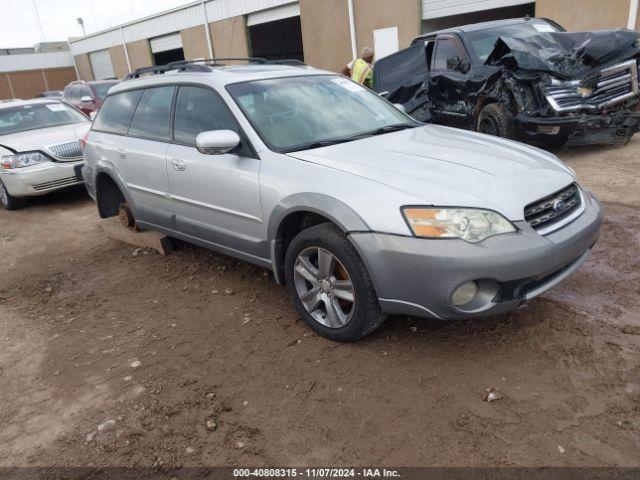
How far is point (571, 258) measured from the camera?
9.45ft

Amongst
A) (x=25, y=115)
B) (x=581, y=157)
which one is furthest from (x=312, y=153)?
(x=25, y=115)

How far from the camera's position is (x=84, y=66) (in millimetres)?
33531

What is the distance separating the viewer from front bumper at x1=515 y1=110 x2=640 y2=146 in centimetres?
650

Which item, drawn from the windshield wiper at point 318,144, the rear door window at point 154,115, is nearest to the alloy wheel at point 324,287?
the windshield wiper at point 318,144

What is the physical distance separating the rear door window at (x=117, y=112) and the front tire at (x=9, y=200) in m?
3.25

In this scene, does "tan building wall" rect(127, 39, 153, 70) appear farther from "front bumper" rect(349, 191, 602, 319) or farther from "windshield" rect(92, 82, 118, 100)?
"front bumper" rect(349, 191, 602, 319)

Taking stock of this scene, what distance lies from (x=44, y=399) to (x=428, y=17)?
14.0m

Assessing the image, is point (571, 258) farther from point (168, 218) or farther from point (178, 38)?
point (178, 38)

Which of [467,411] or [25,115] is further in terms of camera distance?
[25,115]

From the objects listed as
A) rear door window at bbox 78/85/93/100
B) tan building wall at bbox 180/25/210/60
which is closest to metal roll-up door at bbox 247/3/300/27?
tan building wall at bbox 180/25/210/60

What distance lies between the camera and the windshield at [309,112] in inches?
140

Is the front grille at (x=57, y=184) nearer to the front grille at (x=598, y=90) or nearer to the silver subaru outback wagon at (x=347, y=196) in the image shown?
the silver subaru outback wagon at (x=347, y=196)

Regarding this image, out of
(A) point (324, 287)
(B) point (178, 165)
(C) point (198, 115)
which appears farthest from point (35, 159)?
(A) point (324, 287)

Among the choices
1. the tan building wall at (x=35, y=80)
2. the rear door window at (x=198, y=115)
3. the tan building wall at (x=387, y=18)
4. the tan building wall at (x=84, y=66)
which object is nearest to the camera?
the rear door window at (x=198, y=115)
